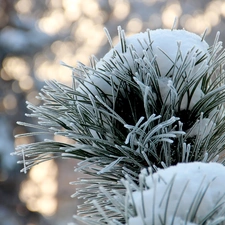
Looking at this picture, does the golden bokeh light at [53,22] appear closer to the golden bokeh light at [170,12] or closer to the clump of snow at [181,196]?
the golden bokeh light at [170,12]

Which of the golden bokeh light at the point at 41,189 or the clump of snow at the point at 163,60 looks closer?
the clump of snow at the point at 163,60

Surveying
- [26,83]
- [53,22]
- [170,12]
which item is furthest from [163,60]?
[170,12]

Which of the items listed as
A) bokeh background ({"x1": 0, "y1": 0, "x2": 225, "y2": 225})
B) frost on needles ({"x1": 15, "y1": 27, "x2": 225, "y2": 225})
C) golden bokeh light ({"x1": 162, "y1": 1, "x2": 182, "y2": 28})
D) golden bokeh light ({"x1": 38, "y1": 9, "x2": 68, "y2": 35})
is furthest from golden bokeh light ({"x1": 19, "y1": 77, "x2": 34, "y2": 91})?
frost on needles ({"x1": 15, "y1": 27, "x2": 225, "y2": 225})

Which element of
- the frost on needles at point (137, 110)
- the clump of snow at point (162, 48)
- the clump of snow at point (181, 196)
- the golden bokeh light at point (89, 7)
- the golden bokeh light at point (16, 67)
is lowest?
the clump of snow at point (181, 196)

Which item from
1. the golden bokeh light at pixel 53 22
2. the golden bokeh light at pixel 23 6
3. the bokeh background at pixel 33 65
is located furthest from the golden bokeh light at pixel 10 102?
the golden bokeh light at pixel 23 6

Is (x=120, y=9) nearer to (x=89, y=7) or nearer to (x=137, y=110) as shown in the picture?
(x=89, y=7)

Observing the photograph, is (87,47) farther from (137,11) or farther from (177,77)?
(177,77)

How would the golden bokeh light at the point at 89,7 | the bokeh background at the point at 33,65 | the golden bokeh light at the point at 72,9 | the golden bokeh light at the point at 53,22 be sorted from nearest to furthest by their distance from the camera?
the bokeh background at the point at 33,65 → the golden bokeh light at the point at 53,22 → the golden bokeh light at the point at 72,9 → the golden bokeh light at the point at 89,7

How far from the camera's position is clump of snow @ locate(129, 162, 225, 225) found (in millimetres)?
455

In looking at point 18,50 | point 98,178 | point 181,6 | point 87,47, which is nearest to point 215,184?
point 98,178

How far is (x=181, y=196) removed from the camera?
1.49ft

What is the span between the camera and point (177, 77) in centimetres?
67

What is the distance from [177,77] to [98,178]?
219 millimetres

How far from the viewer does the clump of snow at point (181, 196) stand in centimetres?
45
